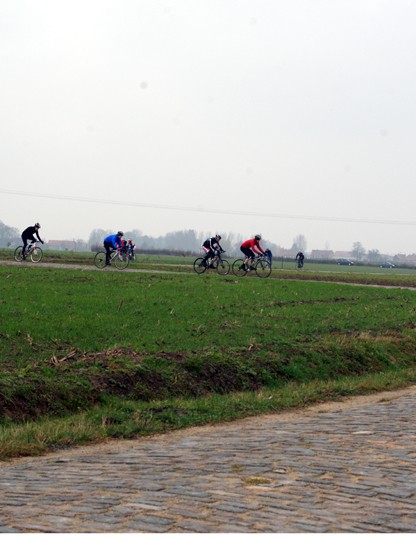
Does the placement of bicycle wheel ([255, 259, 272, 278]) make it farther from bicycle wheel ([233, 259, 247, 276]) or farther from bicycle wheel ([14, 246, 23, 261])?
bicycle wheel ([14, 246, 23, 261])

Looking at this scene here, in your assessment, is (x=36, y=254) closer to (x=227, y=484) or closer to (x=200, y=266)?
(x=200, y=266)

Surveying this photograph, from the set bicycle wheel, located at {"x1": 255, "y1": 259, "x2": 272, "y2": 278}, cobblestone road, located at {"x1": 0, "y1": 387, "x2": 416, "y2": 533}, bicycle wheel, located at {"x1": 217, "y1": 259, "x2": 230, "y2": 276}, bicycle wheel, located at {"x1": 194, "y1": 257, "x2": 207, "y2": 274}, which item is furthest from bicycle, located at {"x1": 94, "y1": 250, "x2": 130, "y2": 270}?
cobblestone road, located at {"x1": 0, "y1": 387, "x2": 416, "y2": 533}

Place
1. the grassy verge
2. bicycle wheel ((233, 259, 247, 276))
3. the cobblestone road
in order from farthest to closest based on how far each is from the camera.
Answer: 1. bicycle wheel ((233, 259, 247, 276))
2. the grassy verge
3. the cobblestone road

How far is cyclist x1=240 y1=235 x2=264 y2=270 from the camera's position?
37.1 meters

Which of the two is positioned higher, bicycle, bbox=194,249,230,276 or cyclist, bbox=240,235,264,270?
cyclist, bbox=240,235,264,270

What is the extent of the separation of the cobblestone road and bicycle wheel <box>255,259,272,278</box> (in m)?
28.4

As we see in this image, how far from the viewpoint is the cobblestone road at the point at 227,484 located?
5871mm

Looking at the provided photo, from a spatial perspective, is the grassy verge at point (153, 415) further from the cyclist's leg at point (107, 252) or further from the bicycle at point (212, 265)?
the cyclist's leg at point (107, 252)

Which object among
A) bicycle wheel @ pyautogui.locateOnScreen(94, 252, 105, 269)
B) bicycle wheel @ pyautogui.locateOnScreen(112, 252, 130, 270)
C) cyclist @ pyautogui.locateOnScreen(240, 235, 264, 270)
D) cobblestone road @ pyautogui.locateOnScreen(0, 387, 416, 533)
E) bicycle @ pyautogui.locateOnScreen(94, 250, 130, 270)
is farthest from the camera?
bicycle wheel @ pyautogui.locateOnScreen(112, 252, 130, 270)

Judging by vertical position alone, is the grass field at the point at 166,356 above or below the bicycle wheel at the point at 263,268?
below

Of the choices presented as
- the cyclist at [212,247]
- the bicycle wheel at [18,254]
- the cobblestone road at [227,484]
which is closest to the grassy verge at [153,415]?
the cobblestone road at [227,484]

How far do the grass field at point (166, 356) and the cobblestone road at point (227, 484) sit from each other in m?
1.47
